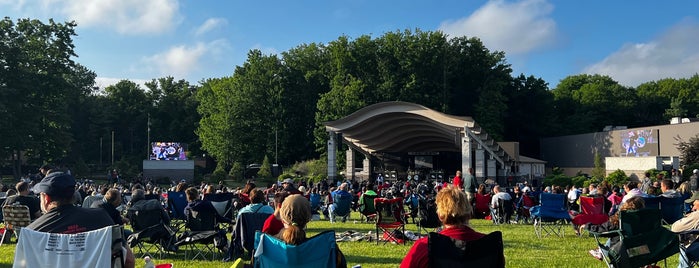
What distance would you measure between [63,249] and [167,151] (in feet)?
144

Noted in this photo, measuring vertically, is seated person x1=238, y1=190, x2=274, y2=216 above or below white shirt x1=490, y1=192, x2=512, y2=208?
above

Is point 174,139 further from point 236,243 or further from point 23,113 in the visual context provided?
point 236,243

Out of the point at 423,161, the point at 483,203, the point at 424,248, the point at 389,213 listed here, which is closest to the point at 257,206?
the point at 389,213

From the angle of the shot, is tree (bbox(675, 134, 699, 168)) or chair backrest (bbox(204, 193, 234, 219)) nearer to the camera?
chair backrest (bbox(204, 193, 234, 219))

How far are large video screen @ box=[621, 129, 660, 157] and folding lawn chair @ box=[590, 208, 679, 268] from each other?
3684cm

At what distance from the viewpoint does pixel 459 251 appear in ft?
11.8

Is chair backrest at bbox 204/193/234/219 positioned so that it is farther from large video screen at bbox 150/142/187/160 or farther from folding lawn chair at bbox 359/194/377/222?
large video screen at bbox 150/142/187/160

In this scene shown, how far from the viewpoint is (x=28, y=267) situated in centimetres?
388

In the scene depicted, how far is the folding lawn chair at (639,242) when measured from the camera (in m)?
5.49

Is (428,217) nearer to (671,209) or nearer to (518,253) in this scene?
(518,253)

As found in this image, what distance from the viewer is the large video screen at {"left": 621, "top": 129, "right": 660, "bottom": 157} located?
39.4 metres

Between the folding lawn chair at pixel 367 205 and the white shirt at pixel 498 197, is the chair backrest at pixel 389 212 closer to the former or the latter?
the folding lawn chair at pixel 367 205

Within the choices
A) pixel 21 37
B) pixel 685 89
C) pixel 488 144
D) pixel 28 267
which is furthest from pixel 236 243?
pixel 685 89

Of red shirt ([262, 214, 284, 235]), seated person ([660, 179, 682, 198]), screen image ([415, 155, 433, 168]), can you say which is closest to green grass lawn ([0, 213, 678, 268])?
seated person ([660, 179, 682, 198])
